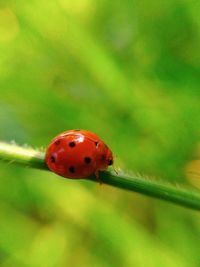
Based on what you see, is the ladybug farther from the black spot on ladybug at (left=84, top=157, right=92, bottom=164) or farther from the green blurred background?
the green blurred background

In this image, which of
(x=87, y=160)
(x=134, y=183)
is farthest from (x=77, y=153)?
(x=134, y=183)

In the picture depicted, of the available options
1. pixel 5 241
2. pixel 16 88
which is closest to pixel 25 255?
pixel 5 241

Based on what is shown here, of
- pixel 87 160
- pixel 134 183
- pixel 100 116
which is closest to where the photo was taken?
pixel 134 183

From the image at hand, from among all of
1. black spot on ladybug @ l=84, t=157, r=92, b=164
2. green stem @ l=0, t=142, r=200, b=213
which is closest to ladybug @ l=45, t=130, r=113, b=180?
black spot on ladybug @ l=84, t=157, r=92, b=164

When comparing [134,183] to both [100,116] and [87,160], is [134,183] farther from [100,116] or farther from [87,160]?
[100,116]

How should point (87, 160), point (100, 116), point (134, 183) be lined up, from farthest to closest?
point (100, 116)
point (87, 160)
point (134, 183)

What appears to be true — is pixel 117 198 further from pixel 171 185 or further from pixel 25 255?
pixel 171 185

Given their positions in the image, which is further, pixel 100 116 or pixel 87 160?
pixel 100 116
